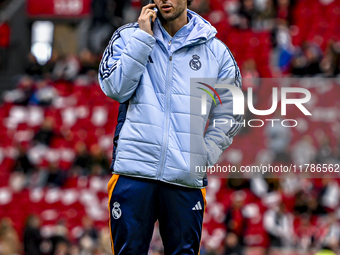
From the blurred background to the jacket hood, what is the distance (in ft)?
16.7

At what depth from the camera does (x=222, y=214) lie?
32.4 feet

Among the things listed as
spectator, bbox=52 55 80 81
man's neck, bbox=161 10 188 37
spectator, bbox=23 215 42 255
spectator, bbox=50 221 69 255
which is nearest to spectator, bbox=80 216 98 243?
spectator, bbox=50 221 69 255

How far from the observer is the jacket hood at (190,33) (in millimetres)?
3086

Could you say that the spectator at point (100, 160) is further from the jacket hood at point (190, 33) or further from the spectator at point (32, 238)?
the jacket hood at point (190, 33)

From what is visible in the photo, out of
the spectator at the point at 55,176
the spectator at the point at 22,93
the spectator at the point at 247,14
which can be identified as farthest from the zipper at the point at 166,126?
the spectator at the point at 22,93

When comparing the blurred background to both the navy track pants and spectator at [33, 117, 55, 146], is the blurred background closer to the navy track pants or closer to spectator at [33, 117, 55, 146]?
spectator at [33, 117, 55, 146]

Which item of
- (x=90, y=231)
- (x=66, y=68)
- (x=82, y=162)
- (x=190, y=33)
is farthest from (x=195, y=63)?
(x=66, y=68)

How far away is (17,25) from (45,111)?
475cm

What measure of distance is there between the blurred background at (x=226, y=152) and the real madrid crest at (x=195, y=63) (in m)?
5.14

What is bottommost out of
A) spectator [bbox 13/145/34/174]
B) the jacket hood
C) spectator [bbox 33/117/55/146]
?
spectator [bbox 13/145/34/174]

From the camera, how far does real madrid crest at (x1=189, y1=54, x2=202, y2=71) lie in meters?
3.10

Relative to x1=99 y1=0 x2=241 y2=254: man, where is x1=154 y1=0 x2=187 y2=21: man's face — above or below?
above

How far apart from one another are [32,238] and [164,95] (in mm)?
7678

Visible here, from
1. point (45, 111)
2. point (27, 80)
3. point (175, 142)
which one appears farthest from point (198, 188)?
point (27, 80)
